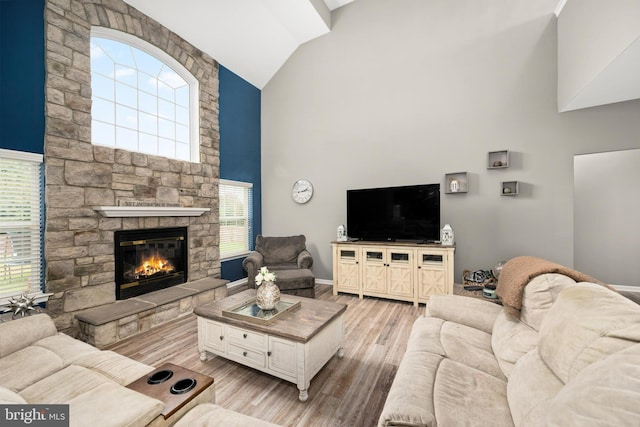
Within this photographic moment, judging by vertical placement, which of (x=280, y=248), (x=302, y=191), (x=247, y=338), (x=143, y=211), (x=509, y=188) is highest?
(x=302, y=191)

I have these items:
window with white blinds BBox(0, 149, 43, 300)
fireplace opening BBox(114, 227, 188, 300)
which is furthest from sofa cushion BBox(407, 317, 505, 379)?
window with white blinds BBox(0, 149, 43, 300)

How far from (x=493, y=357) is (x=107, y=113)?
4.45 meters

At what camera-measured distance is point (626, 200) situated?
12.4 feet

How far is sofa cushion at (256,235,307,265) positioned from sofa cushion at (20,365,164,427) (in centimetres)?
298

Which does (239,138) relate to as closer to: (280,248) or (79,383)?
(280,248)

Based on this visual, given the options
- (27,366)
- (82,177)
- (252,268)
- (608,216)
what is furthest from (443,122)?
(27,366)

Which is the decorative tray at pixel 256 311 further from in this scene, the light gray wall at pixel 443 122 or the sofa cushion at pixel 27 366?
the light gray wall at pixel 443 122

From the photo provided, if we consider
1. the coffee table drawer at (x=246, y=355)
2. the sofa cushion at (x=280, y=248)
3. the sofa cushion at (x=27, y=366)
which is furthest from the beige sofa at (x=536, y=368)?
the sofa cushion at (x=280, y=248)

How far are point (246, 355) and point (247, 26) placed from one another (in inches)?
185

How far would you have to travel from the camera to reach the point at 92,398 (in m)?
1.25

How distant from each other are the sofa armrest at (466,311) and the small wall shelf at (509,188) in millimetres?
2120

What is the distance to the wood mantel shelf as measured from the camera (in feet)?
9.80

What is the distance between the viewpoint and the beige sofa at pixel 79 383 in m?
1.15

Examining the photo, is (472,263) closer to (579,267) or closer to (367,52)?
(579,267)
